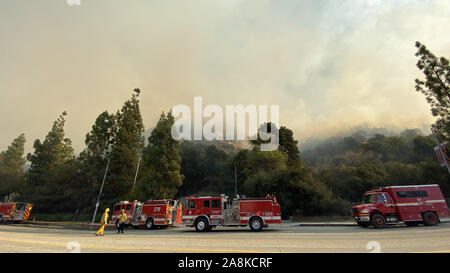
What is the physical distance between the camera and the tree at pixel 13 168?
153 ft

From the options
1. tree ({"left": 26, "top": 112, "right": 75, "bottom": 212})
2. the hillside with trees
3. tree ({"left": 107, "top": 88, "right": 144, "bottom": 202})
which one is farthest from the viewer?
tree ({"left": 26, "top": 112, "right": 75, "bottom": 212})

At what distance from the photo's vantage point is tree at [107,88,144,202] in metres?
34.7

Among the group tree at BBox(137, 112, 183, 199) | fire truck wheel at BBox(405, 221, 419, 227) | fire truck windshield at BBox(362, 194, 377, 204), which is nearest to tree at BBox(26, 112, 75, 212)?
tree at BBox(137, 112, 183, 199)

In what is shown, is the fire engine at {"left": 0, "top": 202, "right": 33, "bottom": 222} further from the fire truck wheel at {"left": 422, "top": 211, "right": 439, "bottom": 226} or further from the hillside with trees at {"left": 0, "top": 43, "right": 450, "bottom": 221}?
the fire truck wheel at {"left": 422, "top": 211, "right": 439, "bottom": 226}

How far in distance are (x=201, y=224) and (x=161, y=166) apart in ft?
52.7

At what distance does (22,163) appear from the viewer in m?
59.2

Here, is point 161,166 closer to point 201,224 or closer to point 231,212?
point 201,224

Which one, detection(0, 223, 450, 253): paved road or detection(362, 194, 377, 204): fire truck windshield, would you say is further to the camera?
detection(362, 194, 377, 204): fire truck windshield

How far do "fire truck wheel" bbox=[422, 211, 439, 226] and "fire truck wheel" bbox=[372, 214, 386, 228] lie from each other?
10.5 ft

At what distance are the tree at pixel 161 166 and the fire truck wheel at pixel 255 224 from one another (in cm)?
1653

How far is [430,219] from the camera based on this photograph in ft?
53.9

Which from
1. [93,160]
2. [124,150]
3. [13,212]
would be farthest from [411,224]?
[13,212]

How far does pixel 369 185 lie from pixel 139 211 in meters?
37.1
